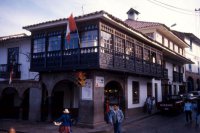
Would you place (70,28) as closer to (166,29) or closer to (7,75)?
(7,75)

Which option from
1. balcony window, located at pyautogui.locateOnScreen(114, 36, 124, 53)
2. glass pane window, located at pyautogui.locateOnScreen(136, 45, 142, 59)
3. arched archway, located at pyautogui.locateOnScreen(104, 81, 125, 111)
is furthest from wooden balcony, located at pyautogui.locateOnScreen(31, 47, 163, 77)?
arched archway, located at pyautogui.locateOnScreen(104, 81, 125, 111)

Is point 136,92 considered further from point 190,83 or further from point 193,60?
point 193,60

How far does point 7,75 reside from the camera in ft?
68.7

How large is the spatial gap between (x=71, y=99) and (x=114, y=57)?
527cm

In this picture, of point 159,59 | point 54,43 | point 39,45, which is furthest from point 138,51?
point 39,45

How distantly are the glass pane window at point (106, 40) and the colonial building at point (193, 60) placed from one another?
2432 centimetres

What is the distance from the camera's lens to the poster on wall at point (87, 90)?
Answer: 50.8 feet

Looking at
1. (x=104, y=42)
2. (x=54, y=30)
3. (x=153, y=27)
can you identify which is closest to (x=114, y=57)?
(x=104, y=42)

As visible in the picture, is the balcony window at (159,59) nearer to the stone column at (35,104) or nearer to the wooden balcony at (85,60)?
the wooden balcony at (85,60)

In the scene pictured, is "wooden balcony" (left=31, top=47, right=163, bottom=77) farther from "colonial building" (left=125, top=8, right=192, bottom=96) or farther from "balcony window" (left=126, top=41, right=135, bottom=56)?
"colonial building" (left=125, top=8, right=192, bottom=96)

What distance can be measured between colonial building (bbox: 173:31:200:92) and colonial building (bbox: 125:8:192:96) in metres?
2.12

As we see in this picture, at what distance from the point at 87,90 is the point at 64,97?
4.70 m

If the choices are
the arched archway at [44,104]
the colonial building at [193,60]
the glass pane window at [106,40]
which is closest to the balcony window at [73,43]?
the glass pane window at [106,40]

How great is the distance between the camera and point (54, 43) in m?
17.4
